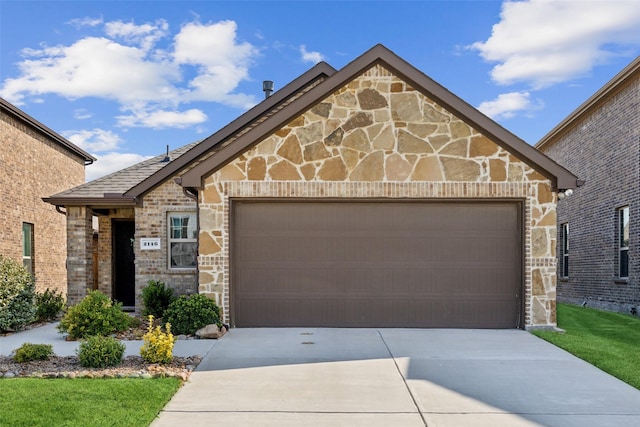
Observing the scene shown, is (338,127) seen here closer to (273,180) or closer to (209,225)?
(273,180)

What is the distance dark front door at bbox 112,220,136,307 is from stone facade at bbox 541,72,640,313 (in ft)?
44.2

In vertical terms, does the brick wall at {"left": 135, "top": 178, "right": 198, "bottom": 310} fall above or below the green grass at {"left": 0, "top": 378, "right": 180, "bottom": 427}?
above

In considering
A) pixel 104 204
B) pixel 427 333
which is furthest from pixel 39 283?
pixel 427 333

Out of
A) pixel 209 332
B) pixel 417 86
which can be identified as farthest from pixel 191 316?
pixel 417 86

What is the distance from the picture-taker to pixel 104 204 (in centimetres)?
1490

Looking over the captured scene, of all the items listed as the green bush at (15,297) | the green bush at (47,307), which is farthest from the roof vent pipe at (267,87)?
the green bush at (15,297)

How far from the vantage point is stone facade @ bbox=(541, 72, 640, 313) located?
52.4ft

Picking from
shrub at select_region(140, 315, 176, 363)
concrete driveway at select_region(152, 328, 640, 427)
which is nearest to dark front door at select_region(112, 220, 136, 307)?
concrete driveway at select_region(152, 328, 640, 427)

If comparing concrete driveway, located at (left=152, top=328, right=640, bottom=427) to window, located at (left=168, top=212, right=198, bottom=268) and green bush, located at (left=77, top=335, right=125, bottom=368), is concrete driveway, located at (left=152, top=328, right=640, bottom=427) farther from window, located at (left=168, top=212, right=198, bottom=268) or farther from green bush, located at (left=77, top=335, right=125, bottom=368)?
window, located at (left=168, top=212, right=198, bottom=268)

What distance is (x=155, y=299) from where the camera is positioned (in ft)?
45.2

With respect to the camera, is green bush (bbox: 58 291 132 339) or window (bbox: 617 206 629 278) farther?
window (bbox: 617 206 629 278)

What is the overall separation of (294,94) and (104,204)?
17.9ft

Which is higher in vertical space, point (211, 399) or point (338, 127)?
point (338, 127)

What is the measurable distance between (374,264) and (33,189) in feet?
43.9
